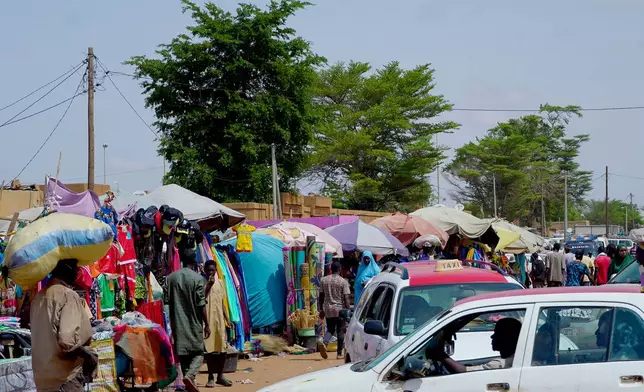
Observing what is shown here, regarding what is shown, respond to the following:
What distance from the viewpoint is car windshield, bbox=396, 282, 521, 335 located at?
28.7 ft

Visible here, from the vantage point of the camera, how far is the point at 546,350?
5.86 m

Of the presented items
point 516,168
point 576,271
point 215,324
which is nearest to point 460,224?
point 576,271

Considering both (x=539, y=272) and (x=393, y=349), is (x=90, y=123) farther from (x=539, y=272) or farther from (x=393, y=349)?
(x=393, y=349)

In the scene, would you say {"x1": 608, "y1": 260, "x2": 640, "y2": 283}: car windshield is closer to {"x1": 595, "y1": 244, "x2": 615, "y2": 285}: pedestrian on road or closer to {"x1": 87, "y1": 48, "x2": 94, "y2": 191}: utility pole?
{"x1": 595, "y1": 244, "x2": 615, "y2": 285}: pedestrian on road

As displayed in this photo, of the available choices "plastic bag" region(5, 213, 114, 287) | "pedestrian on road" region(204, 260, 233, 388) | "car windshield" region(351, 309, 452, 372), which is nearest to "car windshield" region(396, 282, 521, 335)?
"car windshield" region(351, 309, 452, 372)

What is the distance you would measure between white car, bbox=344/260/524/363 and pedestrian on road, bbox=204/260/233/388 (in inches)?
149

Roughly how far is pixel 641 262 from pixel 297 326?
326 inches

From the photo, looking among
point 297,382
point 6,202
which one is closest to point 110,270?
point 297,382

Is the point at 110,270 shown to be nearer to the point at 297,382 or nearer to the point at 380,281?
the point at 380,281

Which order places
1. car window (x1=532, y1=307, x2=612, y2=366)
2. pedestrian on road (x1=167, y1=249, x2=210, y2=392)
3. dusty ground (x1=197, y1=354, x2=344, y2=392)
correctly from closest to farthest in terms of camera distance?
car window (x1=532, y1=307, x2=612, y2=366), pedestrian on road (x1=167, y1=249, x2=210, y2=392), dusty ground (x1=197, y1=354, x2=344, y2=392)

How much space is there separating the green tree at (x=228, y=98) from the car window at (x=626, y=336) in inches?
1277

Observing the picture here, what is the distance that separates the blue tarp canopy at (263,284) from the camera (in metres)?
18.1

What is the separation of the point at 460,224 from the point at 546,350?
1860 cm

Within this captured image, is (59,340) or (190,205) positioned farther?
(190,205)
